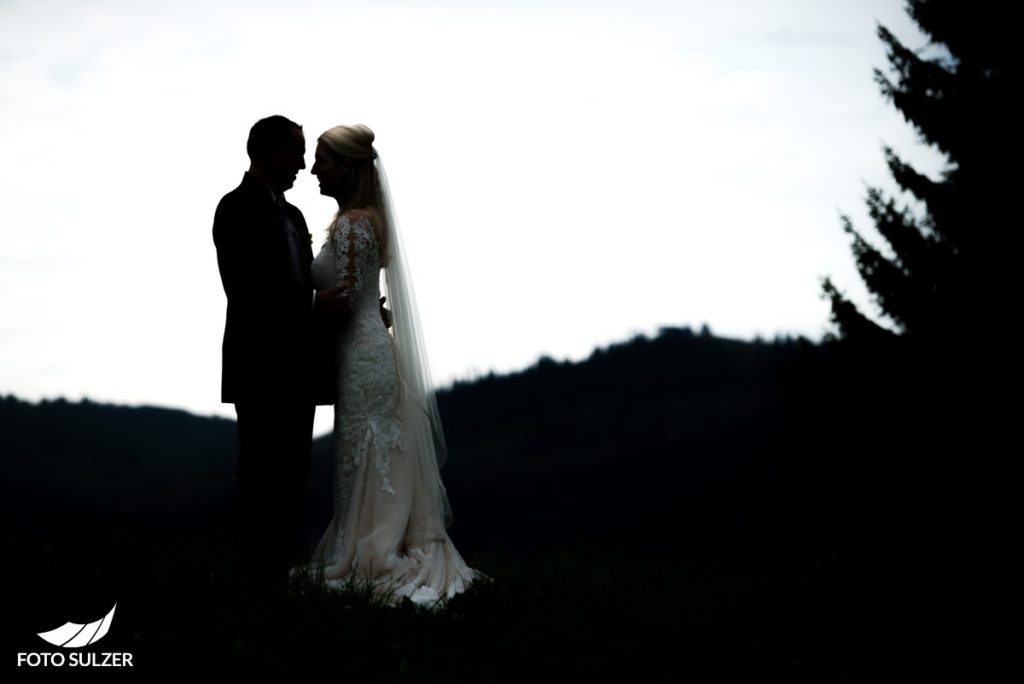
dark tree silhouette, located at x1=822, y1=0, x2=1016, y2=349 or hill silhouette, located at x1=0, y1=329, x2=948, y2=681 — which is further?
dark tree silhouette, located at x1=822, y1=0, x2=1016, y2=349

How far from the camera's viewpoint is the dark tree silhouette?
1706 cm

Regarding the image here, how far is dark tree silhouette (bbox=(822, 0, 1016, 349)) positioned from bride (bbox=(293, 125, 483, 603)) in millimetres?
12808

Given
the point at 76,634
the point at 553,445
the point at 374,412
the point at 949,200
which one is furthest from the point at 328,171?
the point at 553,445

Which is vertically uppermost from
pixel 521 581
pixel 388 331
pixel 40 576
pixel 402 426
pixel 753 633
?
pixel 388 331

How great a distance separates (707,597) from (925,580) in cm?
160

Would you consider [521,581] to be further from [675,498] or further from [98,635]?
[675,498]

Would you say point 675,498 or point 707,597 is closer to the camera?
point 707,597

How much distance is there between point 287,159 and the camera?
Result: 24.1 ft

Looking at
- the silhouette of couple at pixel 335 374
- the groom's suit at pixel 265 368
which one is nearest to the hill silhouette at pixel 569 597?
the groom's suit at pixel 265 368

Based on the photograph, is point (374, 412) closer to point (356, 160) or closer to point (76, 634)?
point (356, 160)

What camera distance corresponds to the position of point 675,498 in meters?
102

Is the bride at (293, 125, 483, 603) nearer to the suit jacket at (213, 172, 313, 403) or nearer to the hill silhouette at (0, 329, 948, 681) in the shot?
the suit jacket at (213, 172, 313, 403)

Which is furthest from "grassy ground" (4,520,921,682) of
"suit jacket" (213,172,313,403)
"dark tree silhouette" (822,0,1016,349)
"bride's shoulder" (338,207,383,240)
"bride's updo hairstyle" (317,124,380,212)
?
"dark tree silhouette" (822,0,1016,349)

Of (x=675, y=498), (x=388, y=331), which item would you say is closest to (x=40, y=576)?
(x=388, y=331)
